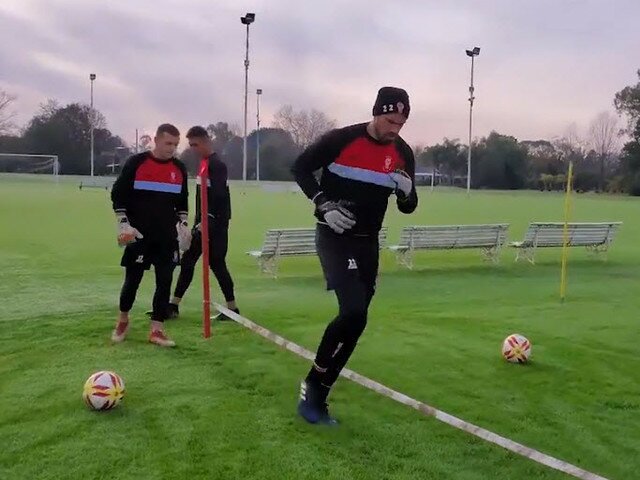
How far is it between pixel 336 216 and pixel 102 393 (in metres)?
2.02

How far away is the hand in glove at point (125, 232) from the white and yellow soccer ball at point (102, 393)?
1.80m

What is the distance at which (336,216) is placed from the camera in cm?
479

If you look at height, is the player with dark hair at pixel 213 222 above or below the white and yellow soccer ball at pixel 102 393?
above

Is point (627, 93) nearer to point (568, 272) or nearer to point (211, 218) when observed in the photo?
point (568, 272)

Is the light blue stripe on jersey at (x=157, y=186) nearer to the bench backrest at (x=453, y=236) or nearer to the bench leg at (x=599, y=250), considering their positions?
the bench backrest at (x=453, y=236)

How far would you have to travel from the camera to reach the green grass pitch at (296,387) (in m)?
4.41

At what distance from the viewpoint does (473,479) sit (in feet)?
14.0

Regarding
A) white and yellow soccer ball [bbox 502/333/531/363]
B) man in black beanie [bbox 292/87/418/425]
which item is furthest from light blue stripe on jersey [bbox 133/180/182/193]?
white and yellow soccer ball [bbox 502/333/531/363]

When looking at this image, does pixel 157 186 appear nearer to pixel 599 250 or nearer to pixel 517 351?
pixel 517 351

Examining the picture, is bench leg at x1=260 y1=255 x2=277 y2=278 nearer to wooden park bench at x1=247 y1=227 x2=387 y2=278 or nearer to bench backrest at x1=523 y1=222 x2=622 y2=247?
wooden park bench at x1=247 y1=227 x2=387 y2=278

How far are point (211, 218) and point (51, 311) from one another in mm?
2323

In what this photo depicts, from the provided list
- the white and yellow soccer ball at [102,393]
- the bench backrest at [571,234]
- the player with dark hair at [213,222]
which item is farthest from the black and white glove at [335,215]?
the bench backrest at [571,234]

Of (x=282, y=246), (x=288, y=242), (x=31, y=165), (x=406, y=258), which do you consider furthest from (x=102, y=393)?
(x=31, y=165)

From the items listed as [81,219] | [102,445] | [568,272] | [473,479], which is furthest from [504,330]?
[81,219]
